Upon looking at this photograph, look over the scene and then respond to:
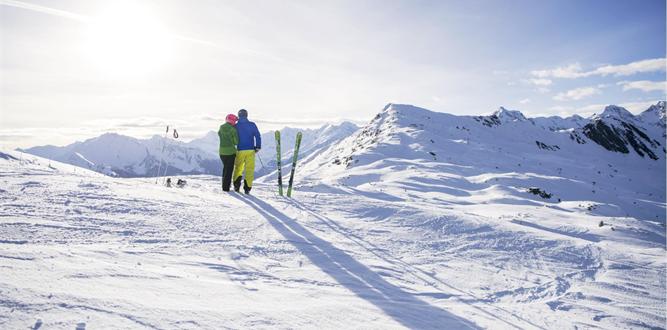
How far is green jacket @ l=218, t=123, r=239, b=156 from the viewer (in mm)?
10484

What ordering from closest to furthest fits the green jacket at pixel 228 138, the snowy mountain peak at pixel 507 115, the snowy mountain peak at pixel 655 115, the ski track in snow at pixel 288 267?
the ski track in snow at pixel 288 267 < the green jacket at pixel 228 138 < the snowy mountain peak at pixel 507 115 < the snowy mountain peak at pixel 655 115

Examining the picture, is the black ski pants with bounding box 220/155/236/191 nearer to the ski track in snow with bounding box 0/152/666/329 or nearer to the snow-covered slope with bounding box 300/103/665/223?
the ski track in snow with bounding box 0/152/666/329

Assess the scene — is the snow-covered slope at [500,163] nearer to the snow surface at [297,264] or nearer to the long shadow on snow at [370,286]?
the snow surface at [297,264]

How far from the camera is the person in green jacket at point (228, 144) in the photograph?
1050 centimetres

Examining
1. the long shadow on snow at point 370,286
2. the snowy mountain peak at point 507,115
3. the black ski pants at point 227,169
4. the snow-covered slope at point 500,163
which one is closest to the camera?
the long shadow on snow at point 370,286

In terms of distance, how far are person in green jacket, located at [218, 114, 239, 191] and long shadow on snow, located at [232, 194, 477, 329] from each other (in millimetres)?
5016

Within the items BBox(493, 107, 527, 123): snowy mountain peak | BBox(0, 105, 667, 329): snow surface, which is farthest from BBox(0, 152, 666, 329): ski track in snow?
BBox(493, 107, 527, 123): snowy mountain peak

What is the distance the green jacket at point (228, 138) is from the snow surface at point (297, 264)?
205cm

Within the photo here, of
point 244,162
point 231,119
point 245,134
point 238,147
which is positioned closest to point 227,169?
point 244,162

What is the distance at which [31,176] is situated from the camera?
24.2 ft

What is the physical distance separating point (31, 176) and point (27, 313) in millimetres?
6381

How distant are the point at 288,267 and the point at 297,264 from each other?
17cm

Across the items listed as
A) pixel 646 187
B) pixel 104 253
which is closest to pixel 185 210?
pixel 104 253

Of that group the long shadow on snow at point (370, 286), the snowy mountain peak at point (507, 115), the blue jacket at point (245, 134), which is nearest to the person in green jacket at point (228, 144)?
the blue jacket at point (245, 134)
